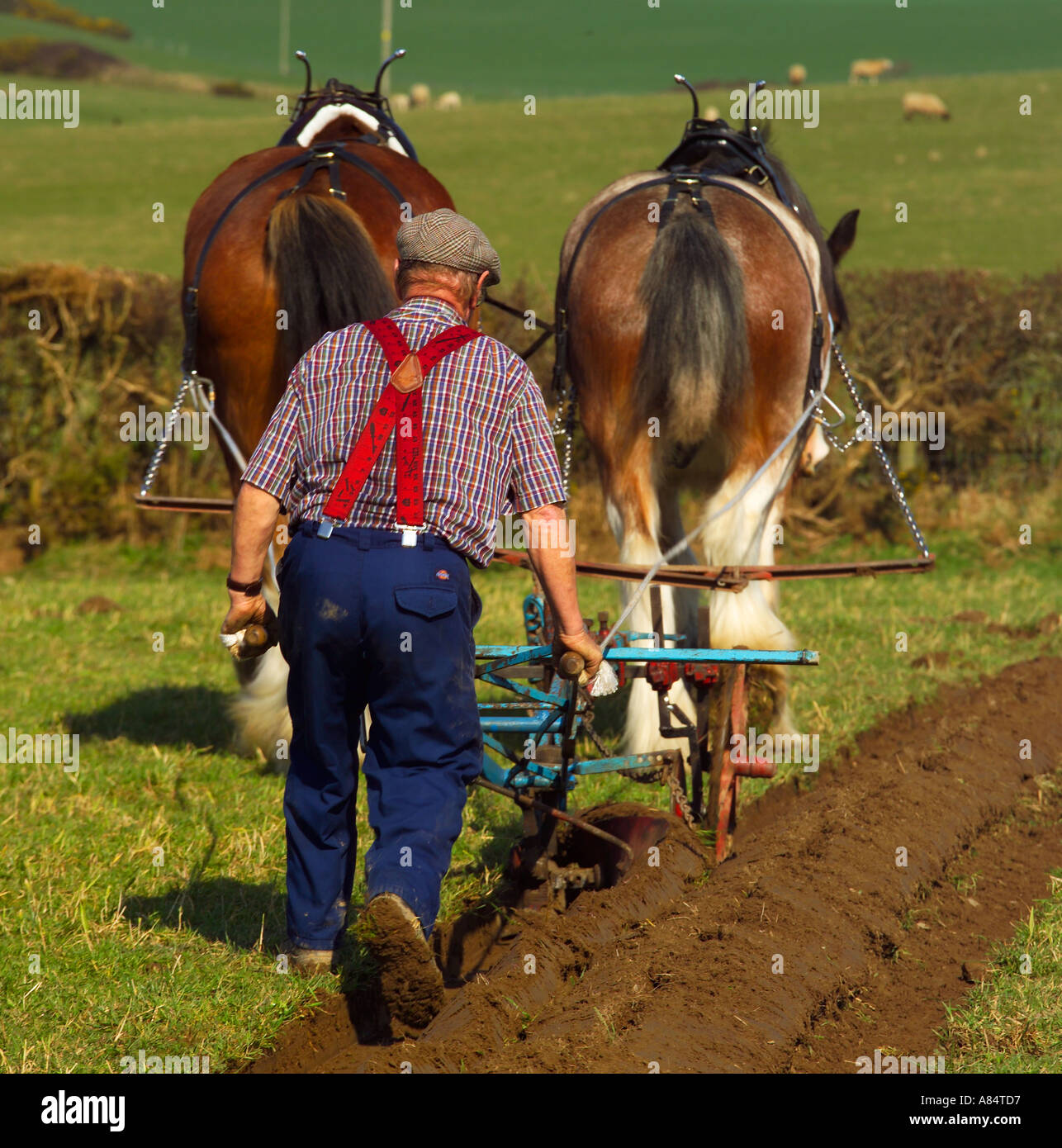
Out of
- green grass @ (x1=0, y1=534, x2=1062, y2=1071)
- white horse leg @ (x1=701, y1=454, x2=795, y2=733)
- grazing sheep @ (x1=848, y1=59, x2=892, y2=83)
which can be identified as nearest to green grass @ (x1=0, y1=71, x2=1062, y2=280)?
grazing sheep @ (x1=848, y1=59, x2=892, y2=83)

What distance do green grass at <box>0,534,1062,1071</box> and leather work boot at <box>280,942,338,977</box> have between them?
0.06 meters

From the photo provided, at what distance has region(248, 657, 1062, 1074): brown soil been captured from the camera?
3.21 metres

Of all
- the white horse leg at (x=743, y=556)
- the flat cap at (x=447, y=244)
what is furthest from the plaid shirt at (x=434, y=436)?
the white horse leg at (x=743, y=556)

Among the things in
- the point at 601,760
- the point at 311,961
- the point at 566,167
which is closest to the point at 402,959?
the point at 311,961

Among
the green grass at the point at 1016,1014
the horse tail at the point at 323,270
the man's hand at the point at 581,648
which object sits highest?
the horse tail at the point at 323,270

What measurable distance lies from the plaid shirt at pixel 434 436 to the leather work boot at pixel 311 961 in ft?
3.91

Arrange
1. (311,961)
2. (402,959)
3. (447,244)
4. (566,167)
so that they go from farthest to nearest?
(566,167) < (311,961) < (447,244) < (402,959)

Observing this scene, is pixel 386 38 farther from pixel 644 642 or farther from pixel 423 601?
pixel 423 601

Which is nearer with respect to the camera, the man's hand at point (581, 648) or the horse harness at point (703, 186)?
Answer: the man's hand at point (581, 648)

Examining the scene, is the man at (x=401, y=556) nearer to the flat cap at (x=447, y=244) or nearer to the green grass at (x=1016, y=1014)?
the flat cap at (x=447, y=244)

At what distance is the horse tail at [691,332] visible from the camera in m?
5.57

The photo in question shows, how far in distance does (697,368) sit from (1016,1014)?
9.37 ft

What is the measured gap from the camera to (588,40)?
71562 mm
